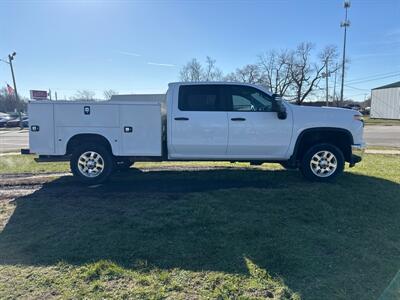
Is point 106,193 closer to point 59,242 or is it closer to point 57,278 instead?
point 59,242

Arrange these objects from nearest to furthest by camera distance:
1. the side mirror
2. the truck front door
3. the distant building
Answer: the side mirror
the truck front door
the distant building

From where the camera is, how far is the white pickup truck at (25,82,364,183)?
591cm

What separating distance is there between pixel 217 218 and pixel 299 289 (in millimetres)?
1702

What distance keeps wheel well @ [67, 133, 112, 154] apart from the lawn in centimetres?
83

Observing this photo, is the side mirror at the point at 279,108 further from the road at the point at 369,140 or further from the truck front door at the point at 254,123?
the road at the point at 369,140

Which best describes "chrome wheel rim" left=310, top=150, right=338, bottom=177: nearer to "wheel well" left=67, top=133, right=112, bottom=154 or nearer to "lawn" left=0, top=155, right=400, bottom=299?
"lawn" left=0, top=155, right=400, bottom=299

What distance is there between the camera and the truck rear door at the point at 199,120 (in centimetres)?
592

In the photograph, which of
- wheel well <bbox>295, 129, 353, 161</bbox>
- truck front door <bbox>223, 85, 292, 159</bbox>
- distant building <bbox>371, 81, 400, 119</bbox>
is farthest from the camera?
distant building <bbox>371, 81, 400, 119</bbox>

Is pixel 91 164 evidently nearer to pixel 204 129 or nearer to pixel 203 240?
pixel 204 129

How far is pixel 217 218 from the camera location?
4312mm

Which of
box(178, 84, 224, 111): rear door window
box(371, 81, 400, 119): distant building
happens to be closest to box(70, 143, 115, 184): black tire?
box(178, 84, 224, 111): rear door window

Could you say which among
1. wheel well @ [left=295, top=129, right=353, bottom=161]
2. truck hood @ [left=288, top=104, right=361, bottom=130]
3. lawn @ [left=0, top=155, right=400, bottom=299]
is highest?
truck hood @ [left=288, top=104, right=361, bottom=130]

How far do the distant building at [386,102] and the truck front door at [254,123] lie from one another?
61100 millimetres

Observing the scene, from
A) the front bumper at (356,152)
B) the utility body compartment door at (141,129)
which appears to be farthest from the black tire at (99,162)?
the front bumper at (356,152)
